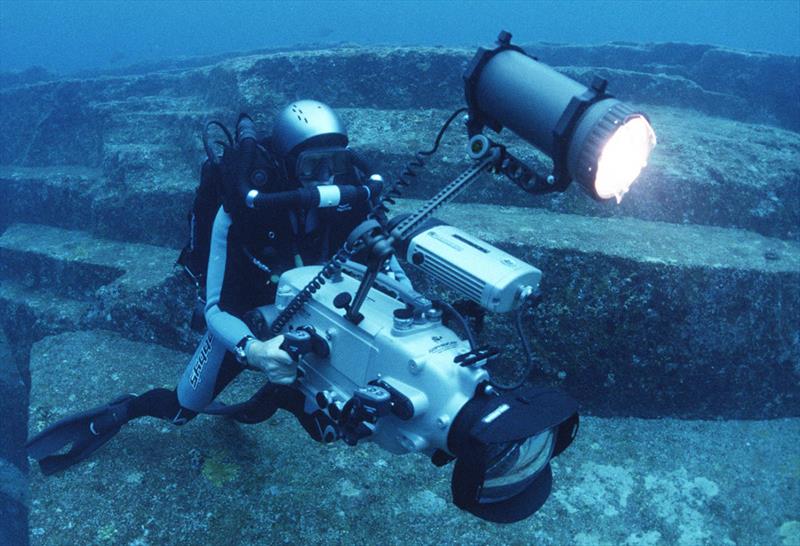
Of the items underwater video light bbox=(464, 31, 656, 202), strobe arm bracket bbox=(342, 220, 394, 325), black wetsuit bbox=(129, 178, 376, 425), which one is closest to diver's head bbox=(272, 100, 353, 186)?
black wetsuit bbox=(129, 178, 376, 425)

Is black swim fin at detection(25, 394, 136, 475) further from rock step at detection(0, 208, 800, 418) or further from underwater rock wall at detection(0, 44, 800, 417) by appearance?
rock step at detection(0, 208, 800, 418)

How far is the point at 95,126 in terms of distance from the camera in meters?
12.0

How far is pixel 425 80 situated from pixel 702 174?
4.93m

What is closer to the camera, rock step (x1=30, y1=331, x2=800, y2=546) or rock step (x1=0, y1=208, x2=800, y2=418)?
rock step (x1=30, y1=331, x2=800, y2=546)

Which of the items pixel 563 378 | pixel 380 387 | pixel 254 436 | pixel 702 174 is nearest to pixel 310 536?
pixel 254 436

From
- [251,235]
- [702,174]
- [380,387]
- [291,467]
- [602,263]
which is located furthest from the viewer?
[702,174]

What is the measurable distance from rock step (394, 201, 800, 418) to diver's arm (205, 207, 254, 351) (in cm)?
292

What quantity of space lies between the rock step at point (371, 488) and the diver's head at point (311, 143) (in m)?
2.58

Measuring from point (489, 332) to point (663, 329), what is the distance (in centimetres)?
177

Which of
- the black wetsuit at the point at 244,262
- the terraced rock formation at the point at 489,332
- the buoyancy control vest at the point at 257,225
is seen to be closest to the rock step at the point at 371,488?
the terraced rock formation at the point at 489,332

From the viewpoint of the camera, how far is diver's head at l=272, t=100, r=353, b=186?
12.0 ft

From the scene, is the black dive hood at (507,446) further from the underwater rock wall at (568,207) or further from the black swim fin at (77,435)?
the black swim fin at (77,435)

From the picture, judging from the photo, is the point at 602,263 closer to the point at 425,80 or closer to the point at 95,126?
the point at 425,80

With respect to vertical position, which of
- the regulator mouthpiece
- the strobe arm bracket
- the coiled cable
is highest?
the regulator mouthpiece
